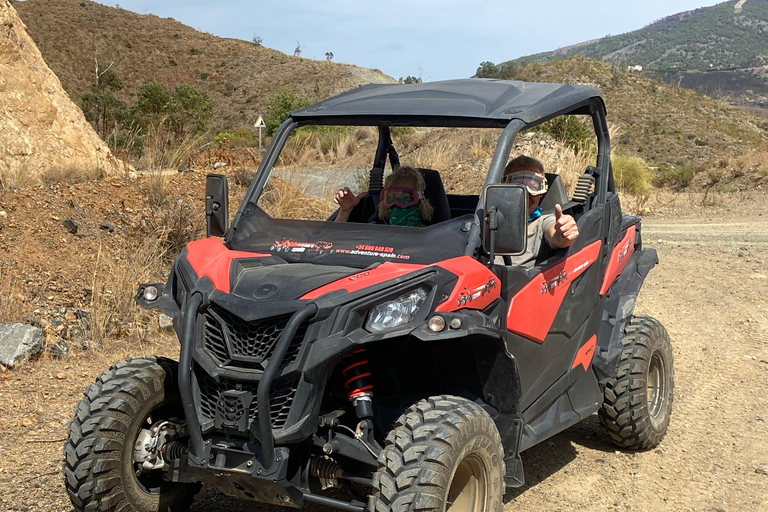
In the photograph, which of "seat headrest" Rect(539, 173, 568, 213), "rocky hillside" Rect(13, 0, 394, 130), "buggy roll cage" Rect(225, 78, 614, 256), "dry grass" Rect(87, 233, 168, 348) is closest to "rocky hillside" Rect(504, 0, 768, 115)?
"rocky hillside" Rect(13, 0, 394, 130)

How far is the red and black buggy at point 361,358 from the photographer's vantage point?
3.13 metres

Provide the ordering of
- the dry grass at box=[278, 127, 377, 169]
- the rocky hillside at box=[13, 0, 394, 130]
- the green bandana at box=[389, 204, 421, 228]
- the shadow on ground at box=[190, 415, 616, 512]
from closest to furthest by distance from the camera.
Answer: the shadow on ground at box=[190, 415, 616, 512], the green bandana at box=[389, 204, 421, 228], the dry grass at box=[278, 127, 377, 169], the rocky hillside at box=[13, 0, 394, 130]

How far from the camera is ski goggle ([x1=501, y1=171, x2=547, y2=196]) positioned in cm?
453

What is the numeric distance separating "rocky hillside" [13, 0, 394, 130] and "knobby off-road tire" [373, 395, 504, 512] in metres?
58.6

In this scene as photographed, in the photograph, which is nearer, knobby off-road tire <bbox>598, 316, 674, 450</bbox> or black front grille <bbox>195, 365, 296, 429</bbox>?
black front grille <bbox>195, 365, 296, 429</bbox>

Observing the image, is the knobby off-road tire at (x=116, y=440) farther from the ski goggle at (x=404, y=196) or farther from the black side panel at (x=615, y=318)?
the black side panel at (x=615, y=318)

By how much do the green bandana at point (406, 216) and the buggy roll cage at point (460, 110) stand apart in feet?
1.58

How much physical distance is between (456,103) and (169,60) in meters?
72.0

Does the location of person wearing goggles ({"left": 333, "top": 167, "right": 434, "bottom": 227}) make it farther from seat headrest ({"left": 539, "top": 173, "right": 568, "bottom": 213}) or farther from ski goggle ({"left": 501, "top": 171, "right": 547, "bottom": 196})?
seat headrest ({"left": 539, "top": 173, "right": 568, "bottom": 213})

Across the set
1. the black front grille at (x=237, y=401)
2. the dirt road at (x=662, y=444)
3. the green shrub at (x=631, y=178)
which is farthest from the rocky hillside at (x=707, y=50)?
the black front grille at (x=237, y=401)

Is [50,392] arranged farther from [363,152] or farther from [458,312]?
[363,152]

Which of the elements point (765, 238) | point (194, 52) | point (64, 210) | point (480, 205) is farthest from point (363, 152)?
point (194, 52)

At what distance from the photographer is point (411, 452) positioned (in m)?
3.03

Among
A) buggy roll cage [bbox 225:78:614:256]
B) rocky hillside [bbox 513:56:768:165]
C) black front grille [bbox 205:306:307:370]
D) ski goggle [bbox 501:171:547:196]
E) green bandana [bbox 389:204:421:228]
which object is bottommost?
rocky hillside [bbox 513:56:768:165]
